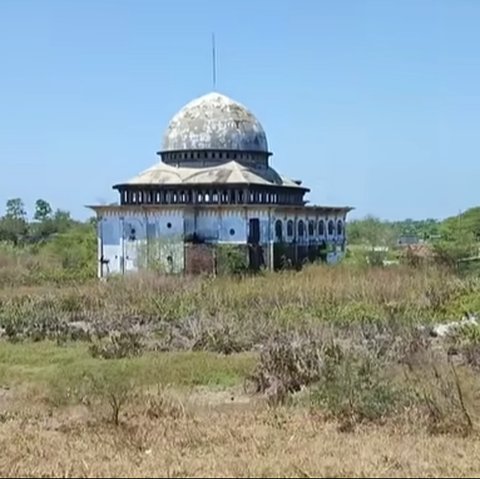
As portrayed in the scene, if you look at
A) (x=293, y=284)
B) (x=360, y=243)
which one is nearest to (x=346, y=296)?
(x=293, y=284)

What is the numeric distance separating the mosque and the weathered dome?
5cm

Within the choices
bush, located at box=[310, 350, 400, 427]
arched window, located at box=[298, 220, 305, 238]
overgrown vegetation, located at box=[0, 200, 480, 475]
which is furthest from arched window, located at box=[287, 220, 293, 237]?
bush, located at box=[310, 350, 400, 427]

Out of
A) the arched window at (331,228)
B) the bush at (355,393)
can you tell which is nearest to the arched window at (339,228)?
the arched window at (331,228)

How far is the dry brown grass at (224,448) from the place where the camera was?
7.55 meters

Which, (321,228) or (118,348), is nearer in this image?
(118,348)

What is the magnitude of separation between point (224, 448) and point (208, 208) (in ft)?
108

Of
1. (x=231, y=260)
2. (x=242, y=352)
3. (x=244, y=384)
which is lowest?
(x=244, y=384)

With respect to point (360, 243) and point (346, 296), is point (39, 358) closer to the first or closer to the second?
point (346, 296)

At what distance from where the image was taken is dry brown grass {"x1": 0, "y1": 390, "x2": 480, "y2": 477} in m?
7.55

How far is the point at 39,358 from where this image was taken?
1936 centimetres

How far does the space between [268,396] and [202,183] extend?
2908cm

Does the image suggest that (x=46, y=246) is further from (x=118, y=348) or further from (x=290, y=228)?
(x=118, y=348)

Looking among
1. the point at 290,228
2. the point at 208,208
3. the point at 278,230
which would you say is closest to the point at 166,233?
the point at 208,208

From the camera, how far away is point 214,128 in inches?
Answer: 1775
